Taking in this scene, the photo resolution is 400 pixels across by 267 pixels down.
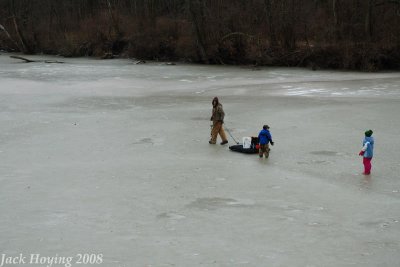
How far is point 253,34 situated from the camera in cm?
4531

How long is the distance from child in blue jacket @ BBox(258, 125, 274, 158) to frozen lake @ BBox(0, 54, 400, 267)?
9.9 inches

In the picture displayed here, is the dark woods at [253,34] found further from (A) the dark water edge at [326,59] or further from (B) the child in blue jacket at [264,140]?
(B) the child in blue jacket at [264,140]

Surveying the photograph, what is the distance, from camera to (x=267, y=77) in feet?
116

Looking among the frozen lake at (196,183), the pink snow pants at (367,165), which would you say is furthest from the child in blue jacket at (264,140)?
the pink snow pants at (367,165)

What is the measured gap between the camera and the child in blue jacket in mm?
13742

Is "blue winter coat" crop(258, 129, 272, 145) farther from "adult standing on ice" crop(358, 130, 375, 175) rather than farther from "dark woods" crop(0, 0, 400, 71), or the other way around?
"dark woods" crop(0, 0, 400, 71)

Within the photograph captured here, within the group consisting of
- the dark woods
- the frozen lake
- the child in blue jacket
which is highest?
the dark woods

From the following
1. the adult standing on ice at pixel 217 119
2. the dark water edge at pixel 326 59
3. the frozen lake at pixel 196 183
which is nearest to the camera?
the frozen lake at pixel 196 183

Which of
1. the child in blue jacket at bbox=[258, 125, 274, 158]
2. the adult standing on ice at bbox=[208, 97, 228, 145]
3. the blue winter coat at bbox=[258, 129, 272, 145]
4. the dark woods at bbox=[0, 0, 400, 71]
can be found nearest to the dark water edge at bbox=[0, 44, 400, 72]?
the dark woods at bbox=[0, 0, 400, 71]

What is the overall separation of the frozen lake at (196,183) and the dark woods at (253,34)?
54.1ft

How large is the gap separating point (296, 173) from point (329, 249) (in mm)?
4597

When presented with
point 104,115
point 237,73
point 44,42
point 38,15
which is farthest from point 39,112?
point 38,15

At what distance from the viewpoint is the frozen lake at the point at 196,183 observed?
324 inches

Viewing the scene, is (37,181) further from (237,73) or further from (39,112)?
(237,73)
